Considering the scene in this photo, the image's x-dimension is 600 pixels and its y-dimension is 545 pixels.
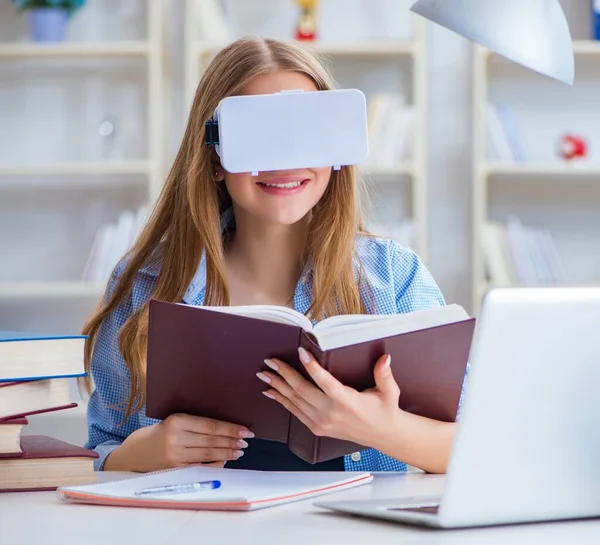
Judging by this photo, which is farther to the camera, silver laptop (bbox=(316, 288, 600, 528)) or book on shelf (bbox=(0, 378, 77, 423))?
book on shelf (bbox=(0, 378, 77, 423))

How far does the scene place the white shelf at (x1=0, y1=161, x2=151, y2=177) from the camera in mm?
3158

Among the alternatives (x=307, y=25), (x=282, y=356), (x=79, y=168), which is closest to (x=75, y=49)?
(x=79, y=168)

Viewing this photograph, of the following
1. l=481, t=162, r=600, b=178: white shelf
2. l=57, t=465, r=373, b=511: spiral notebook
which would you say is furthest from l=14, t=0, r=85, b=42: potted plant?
l=57, t=465, r=373, b=511: spiral notebook

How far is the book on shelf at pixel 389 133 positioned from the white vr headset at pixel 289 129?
173 centimetres

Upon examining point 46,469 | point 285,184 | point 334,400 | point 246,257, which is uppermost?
point 285,184

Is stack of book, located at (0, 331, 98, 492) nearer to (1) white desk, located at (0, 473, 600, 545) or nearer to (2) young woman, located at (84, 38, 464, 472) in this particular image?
(1) white desk, located at (0, 473, 600, 545)

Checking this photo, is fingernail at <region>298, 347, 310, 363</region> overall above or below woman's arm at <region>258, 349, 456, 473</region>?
above

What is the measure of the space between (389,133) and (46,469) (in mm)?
2205

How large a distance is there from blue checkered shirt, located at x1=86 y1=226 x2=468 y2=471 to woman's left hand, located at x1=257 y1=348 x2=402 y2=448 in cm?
50

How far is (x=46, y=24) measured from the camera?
3.23 metres

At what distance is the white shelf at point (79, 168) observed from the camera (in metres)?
3.16

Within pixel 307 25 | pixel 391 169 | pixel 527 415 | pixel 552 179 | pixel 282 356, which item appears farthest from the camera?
pixel 552 179

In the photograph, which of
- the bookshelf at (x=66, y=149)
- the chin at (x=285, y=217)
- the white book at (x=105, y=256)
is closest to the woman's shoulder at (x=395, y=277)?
the chin at (x=285, y=217)

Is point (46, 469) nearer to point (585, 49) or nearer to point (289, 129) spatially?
point (289, 129)
